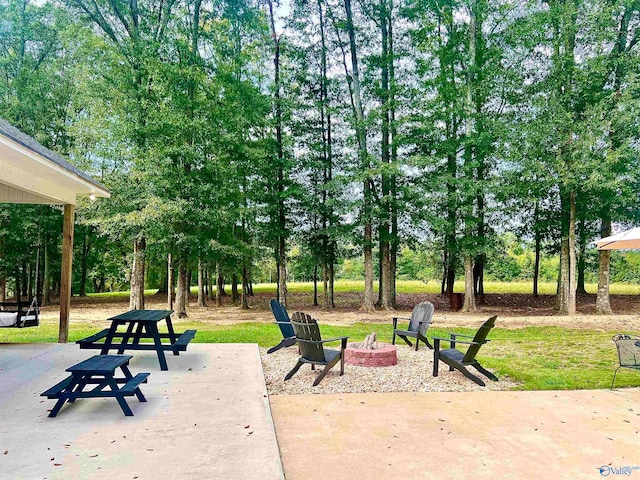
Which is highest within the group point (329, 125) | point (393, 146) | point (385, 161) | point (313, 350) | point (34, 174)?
point (329, 125)

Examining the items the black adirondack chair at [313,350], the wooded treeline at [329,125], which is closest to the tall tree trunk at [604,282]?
the wooded treeline at [329,125]

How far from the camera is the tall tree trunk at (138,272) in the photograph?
492 inches

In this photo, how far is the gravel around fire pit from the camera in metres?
4.93

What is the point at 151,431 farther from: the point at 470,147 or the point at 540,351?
the point at 470,147

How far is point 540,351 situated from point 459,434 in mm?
4659

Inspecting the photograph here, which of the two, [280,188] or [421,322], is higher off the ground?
[280,188]

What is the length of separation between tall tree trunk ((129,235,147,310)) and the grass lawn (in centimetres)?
237

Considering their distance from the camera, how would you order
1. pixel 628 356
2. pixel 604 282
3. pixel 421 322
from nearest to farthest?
pixel 628 356, pixel 421 322, pixel 604 282

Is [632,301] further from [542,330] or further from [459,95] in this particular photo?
[459,95]

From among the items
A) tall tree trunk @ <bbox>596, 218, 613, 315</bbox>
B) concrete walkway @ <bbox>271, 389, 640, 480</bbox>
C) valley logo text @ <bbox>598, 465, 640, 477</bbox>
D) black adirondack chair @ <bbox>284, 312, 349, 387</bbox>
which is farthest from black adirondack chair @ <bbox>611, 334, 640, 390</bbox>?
tall tree trunk @ <bbox>596, 218, 613, 315</bbox>

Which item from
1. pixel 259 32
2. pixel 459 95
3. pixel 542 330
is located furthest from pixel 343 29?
pixel 542 330

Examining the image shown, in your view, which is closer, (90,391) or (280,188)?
(90,391)

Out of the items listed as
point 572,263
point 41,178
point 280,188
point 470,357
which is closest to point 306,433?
point 470,357

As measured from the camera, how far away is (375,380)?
526cm
